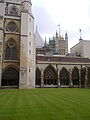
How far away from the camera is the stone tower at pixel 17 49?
3941 centimetres

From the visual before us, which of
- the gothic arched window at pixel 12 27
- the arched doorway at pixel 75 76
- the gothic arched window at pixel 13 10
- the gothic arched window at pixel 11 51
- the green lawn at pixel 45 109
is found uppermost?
the gothic arched window at pixel 13 10

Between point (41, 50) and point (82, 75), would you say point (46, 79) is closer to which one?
point (82, 75)

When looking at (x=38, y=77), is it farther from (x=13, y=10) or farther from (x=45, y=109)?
(x=45, y=109)

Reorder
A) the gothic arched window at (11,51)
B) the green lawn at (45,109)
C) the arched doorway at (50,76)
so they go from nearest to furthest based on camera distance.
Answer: the green lawn at (45,109) → the gothic arched window at (11,51) → the arched doorway at (50,76)

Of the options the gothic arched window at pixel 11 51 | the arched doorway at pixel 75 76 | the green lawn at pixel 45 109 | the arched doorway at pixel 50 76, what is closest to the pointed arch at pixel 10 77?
the gothic arched window at pixel 11 51

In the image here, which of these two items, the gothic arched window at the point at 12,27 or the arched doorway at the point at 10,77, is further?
the gothic arched window at the point at 12,27

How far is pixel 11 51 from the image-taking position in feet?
135

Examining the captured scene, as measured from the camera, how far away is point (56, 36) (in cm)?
9638

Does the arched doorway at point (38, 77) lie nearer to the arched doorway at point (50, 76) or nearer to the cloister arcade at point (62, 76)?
the cloister arcade at point (62, 76)

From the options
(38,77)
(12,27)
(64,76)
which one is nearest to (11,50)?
(12,27)

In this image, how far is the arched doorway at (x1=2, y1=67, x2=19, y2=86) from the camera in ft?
130

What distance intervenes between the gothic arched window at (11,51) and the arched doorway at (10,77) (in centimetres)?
259

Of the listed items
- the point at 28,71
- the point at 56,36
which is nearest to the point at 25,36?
the point at 28,71

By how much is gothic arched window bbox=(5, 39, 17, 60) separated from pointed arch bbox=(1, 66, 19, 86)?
242 cm
